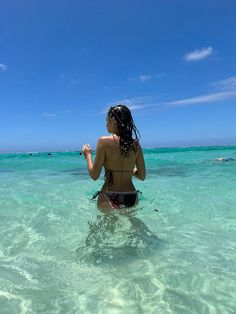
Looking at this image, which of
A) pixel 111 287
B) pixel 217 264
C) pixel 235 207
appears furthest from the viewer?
pixel 235 207

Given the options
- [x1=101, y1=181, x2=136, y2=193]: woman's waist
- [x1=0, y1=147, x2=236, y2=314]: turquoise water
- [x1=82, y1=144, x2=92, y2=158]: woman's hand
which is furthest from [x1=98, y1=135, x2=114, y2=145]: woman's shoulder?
[x1=0, y1=147, x2=236, y2=314]: turquoise water

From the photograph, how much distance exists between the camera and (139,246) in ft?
15.0

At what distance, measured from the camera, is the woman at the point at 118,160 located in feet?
14.1

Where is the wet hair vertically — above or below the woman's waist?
above

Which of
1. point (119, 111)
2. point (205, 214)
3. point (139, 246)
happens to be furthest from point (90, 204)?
point (119, 111)

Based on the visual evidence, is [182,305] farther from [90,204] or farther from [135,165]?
[90,204]

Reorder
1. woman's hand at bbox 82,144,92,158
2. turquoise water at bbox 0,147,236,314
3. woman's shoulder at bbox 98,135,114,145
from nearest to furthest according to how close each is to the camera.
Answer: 1. turquoise water at bbox 0,147,236,314
2. woman's shoulder at bbox 98,135,114,145
3. woman's hand at bbox 82,144,92,158

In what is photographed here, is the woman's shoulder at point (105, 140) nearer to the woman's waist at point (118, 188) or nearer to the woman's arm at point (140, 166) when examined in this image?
the woman's arm at point (140, 166)

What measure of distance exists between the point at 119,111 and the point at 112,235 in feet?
5.70

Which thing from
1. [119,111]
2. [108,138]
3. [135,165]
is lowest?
[135,165]

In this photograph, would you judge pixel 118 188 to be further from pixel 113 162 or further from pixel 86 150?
pixel 86 150

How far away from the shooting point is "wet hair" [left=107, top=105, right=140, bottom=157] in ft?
14.1

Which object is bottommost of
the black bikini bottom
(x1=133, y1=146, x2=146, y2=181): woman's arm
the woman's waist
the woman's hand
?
the black bikini bottom

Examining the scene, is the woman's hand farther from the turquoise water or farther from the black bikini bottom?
the turquoise water
